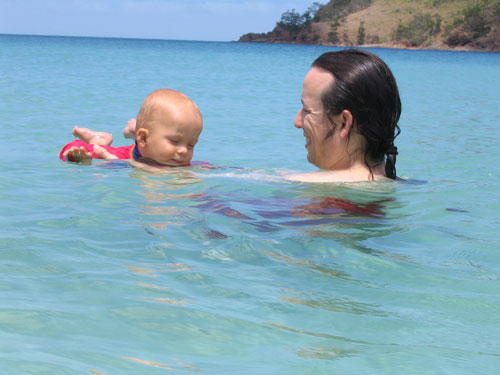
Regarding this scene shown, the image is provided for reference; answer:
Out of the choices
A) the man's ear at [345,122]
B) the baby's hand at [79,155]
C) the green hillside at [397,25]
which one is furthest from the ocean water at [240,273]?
the green hillside at [397,25]

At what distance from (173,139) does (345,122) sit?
4.76 feet

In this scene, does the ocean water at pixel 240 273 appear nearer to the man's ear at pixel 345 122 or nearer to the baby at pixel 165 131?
the baby at pixel 165 131

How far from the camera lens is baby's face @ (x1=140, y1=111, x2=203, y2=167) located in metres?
4.62

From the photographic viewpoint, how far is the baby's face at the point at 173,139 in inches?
182

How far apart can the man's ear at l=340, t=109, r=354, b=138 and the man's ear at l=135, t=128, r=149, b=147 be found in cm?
163

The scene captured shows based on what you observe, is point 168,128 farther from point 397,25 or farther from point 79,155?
point 397,25

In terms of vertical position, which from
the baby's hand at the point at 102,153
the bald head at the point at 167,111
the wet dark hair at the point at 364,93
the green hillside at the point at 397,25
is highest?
the green hillside at the point at 397,25

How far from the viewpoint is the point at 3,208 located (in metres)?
3.74

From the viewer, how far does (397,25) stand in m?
110

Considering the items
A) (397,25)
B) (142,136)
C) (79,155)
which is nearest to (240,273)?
(142,136)

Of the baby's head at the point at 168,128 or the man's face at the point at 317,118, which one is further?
the baby's head at the point at 168,128

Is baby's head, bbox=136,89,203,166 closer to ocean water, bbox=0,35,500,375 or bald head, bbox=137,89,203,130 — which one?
bald head, bbox=137,89,203,130

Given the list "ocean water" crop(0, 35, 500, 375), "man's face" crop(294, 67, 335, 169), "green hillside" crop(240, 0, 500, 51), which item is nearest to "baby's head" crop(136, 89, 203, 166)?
"ocean water" crop(0, 35, 500, 375)

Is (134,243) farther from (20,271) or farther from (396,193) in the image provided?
(396,193)
